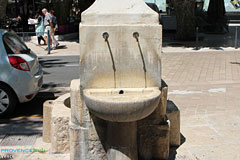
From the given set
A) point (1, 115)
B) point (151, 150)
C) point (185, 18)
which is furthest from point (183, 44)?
point (151, 150)

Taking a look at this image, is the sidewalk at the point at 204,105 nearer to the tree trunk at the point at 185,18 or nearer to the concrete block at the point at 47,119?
the concrete block at the point at 47,119

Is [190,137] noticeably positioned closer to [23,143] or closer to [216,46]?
[23,143]

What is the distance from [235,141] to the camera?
532 centimetres

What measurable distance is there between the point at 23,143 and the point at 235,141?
3165 mm

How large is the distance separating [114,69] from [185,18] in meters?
16.1

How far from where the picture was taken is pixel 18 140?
18.9ft

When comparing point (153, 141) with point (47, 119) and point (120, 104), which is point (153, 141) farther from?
point (47, 119)

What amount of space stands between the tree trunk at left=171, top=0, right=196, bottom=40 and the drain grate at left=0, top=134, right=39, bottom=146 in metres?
15.0

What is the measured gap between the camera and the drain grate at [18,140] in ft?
18.3

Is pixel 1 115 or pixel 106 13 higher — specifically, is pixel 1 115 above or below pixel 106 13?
below

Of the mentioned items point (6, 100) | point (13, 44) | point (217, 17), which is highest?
point (13, 44)

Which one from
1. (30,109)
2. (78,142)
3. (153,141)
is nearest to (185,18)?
(30,109)

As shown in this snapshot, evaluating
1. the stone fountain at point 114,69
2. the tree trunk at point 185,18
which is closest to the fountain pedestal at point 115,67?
the stone fountain at point 114,69

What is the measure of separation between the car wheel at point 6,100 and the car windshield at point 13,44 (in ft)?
2.43
